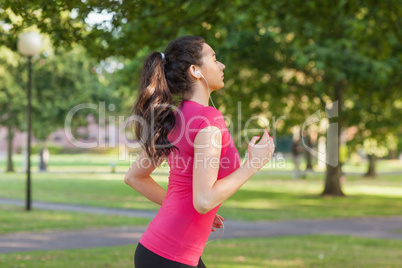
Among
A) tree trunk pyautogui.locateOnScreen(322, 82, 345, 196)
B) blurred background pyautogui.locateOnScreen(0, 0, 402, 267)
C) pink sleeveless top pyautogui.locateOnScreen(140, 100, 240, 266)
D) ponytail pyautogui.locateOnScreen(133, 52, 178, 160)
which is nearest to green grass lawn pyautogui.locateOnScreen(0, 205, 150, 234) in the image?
blurred background pyautogui.locateOnScreen(0, 0, 402, 267)

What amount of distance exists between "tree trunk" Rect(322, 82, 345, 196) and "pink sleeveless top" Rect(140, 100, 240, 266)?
17866 mm

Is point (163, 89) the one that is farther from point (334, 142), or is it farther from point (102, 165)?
point (102, 165)

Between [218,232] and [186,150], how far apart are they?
872cm

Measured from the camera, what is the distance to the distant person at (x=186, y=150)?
8.14 ft

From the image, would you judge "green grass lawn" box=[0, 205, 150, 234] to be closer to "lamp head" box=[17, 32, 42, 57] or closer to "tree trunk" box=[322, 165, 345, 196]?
"lamp head" box=[17, 32, 42, 57]

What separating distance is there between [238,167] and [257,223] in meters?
10.3

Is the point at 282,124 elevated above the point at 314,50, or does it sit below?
below

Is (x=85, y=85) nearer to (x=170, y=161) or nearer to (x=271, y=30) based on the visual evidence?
(x=271, y=30)

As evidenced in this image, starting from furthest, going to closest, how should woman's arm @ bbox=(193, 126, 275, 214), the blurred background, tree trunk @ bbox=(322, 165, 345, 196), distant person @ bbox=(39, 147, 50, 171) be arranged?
1. distant person @ bbox=(39, 147, 50, 171)
2. tree trunk @ bbox=(322, 165, 345, 196)
3. the blurred background
4. woman's arm @ bbox=(193, 126, 275, 214)

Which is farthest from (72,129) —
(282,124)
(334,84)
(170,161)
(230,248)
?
(170,161)

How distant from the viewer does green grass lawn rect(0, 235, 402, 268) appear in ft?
25.0

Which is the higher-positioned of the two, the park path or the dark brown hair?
the dark brown hair

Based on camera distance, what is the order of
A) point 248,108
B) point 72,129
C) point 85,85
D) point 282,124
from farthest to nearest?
point 72,129
point 85,85
point 282,124
point 248,108

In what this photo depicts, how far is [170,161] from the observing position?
269 cm
